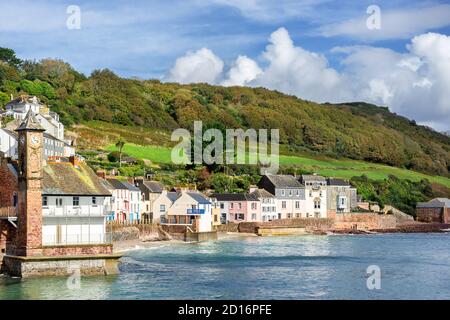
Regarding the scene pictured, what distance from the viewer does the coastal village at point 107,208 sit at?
152ft

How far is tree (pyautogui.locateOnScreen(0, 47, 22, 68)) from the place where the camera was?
17362 centimetres

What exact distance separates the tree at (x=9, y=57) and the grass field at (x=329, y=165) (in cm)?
5041

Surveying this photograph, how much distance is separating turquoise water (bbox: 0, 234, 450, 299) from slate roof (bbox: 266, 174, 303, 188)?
126 feet

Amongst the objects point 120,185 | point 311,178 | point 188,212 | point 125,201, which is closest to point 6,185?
point 120,185

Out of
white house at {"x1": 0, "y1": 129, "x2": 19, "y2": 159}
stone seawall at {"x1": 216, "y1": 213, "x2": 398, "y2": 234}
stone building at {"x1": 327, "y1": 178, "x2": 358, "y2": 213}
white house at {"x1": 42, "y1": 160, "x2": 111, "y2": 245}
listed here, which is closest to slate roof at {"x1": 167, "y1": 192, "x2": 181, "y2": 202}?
stone seawall at {"x1": 216, "y1": 213, "x2": 398, "y2": 234}

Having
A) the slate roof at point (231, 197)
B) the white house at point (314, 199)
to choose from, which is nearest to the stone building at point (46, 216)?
the slate roof at point (231, 197)

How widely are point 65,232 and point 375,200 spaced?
336ft

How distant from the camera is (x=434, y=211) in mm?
141125

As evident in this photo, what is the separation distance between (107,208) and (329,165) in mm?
112645

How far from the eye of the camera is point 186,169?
127 meters

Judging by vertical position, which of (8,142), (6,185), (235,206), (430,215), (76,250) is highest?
(8,142)

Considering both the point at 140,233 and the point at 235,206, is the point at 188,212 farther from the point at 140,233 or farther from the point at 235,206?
the point at 235,206

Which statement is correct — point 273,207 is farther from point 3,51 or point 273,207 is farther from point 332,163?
point 3,51

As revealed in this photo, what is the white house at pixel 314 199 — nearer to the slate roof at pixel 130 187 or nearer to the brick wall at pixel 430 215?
the brick wall at pixel 430 215
